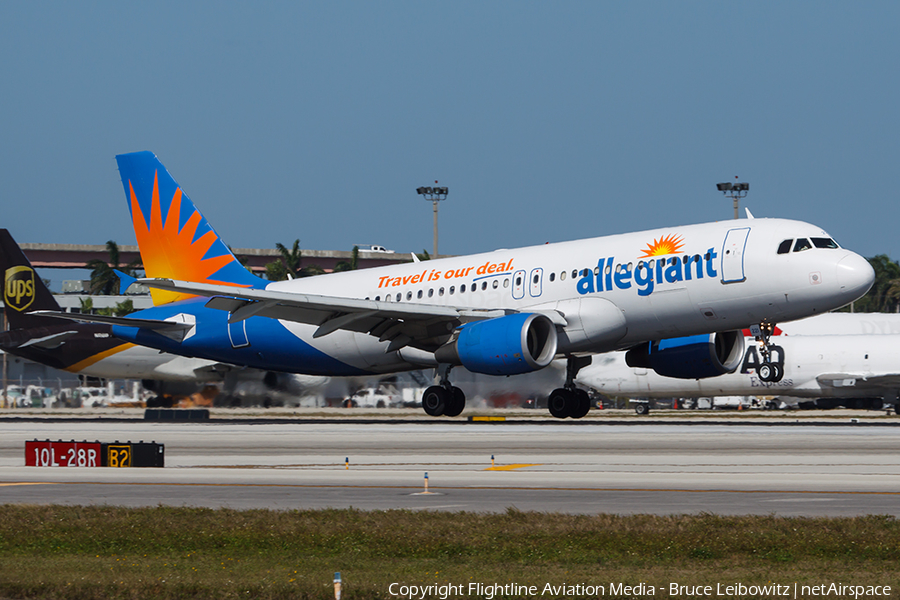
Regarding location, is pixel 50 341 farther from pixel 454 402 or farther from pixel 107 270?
pixel 107 270

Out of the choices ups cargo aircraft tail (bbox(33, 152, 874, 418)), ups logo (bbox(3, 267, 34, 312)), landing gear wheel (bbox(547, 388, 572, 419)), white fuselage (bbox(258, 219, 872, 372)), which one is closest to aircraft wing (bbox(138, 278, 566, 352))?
ups cargo aircraft tail (bbox(33, 152, 874, 418))

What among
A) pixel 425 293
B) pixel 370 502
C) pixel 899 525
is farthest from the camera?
pixel 425 293

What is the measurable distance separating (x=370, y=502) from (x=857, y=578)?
8.11 metres

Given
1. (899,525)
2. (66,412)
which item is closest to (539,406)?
(66,412)

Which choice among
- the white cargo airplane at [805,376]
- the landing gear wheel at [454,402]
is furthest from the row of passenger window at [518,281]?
the white cargo airplane at [805,376]

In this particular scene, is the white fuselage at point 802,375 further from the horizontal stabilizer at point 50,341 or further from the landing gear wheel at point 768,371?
the horizontal stabilizer at point 50,341

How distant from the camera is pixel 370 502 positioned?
16656 mm

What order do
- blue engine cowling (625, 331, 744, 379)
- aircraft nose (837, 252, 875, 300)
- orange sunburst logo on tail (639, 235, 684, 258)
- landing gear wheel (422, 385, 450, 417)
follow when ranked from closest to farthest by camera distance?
aircraft nose (837, 252, 875, 300) < orange sunburst logo on tail (639, 235, 684, 258) < blue engine cowling (625, 331, 744, 379) < landing gear wheel (422, 385, 450, 417)

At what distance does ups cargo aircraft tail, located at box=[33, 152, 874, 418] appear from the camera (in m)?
33.0

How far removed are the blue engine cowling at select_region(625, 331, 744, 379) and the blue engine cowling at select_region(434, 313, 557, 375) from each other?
213 inches

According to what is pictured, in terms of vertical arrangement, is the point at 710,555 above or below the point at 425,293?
below

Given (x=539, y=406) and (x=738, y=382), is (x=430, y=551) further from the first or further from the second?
(x=738, y=382)

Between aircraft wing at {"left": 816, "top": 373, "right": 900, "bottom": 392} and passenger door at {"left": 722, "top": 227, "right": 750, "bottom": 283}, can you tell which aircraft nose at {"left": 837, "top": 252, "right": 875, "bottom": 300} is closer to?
passenger door at {"left": 722, "top": 227, "right": 750, "bottom": 283}

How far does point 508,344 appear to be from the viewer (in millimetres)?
33969
